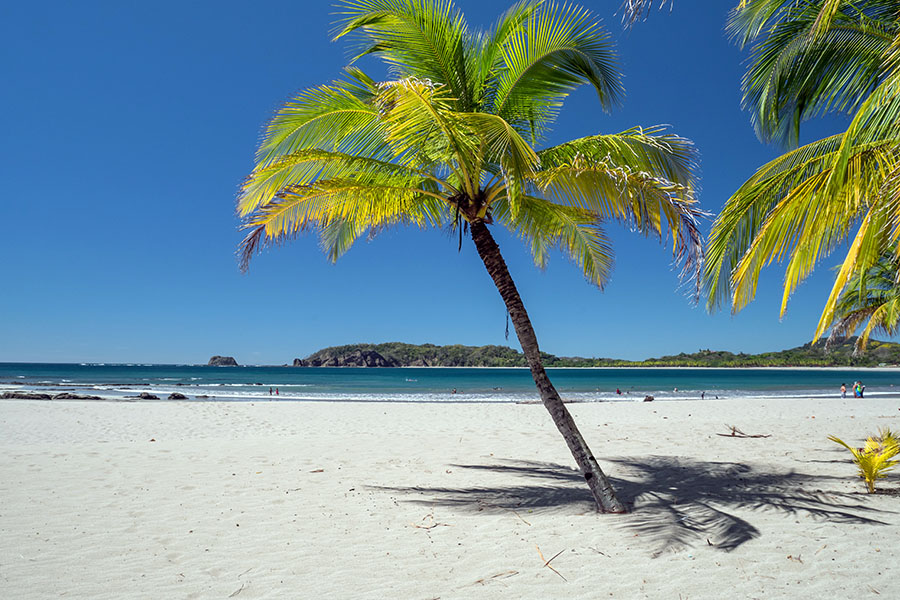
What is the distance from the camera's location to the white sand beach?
3.46 metres

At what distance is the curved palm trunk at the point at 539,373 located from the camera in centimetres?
519

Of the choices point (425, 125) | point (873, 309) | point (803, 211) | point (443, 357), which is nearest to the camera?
point (803, 211)

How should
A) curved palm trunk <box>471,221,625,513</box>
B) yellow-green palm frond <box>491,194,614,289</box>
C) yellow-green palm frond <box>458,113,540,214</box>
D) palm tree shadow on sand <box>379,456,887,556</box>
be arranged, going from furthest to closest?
1. yellow-green palm frond <box>491,194,614,289</box>
2. curved palm trunk <box>471,221,625,513</box>
3. palm tree shadow on sand <box>379,456,887,556</box>
4. yellow-green palm frond <box>458,113,540,214</box>

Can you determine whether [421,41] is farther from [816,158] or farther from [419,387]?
[419,387]

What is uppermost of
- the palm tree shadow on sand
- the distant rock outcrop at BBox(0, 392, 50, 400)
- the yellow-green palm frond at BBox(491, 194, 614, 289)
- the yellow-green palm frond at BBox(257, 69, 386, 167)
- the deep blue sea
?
the yellow-green palm frond at BBox(257, 69, 386, 167)

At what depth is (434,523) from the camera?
488cm

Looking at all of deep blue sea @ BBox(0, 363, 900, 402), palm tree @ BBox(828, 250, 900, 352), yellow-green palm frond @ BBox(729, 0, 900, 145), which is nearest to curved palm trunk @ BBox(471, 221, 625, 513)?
yellow-green palm frond @ BBox(729, 0, 900, 145)

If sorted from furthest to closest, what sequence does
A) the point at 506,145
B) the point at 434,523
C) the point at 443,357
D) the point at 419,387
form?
the point at 443,357
the point at 419,387
the point at 434,523
the point at 506,145

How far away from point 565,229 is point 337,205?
2.91m

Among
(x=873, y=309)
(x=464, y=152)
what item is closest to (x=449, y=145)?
(x=464, y=152)

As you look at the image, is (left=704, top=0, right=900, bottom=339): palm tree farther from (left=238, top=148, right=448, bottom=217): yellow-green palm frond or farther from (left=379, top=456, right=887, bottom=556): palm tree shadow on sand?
(left=238, top=148, right=448, bottom=217): yellow-green palm frond

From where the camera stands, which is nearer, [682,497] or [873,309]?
[682,497]

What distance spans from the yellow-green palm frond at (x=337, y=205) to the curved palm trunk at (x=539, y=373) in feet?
2.68

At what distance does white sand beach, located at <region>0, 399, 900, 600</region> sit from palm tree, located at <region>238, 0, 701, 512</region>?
3.91 feet
